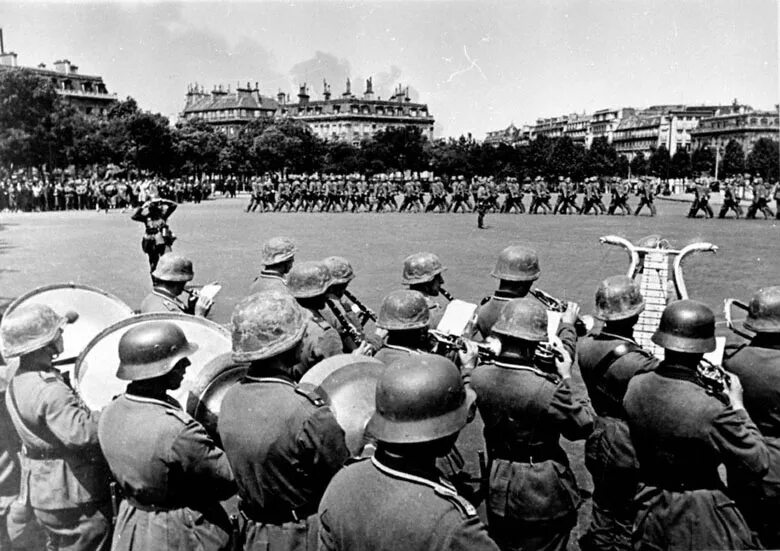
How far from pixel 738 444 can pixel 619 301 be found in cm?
148

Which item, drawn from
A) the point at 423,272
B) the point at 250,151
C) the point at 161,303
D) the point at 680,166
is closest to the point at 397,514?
the point at 423,272

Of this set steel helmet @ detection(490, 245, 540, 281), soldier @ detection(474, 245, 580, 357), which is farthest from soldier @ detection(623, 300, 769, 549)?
steel helmet @ detection(490, 245, 540, 281)

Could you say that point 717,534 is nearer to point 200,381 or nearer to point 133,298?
point 200,381

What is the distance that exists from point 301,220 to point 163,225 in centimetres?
1734

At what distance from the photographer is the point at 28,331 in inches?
159

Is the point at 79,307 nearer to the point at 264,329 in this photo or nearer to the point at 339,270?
the point at 339,270

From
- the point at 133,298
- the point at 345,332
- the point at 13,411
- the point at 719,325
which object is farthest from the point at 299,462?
the point at 133,298

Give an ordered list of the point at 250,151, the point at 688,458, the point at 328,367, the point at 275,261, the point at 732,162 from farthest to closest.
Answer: the point at 732,162 → the point at 250,151 → the point at 275,261 → the point at 328,367 → the point at 688,458

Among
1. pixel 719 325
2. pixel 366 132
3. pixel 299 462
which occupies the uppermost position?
pixel 366 132

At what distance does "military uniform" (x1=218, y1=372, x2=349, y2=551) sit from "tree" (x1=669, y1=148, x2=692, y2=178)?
328 feet

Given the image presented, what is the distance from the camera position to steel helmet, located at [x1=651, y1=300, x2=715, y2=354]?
3691mm

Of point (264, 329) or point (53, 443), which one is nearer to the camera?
point (264, 329)

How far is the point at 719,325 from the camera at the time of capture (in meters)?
10.3

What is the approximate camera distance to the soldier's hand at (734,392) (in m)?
3.68
